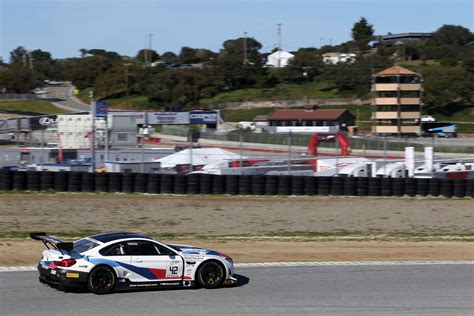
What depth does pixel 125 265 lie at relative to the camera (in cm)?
1086

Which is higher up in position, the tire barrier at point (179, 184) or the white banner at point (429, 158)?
the white banner at point (429, 158)

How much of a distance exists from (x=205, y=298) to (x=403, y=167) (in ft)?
77.0

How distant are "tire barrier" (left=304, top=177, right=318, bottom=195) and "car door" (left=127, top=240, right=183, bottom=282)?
16662mm

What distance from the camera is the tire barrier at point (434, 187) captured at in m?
28.3

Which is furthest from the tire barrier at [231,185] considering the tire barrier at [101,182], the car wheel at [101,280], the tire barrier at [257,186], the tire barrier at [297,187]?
the car wheel at [101,280]

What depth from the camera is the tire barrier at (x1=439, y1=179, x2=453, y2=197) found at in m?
28.3

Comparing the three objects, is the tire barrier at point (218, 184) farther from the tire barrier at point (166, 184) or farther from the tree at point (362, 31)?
the tree at point (362, 31)

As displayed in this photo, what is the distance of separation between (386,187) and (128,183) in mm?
9767

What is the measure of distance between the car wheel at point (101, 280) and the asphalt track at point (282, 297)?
15 centimetres

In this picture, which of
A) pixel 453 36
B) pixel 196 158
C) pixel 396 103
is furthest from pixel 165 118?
pixel 453 36

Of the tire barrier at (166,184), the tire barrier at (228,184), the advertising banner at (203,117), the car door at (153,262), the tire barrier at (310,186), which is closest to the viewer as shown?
the car door at (153,262)

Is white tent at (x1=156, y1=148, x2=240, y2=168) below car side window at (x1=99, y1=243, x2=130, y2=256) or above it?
above

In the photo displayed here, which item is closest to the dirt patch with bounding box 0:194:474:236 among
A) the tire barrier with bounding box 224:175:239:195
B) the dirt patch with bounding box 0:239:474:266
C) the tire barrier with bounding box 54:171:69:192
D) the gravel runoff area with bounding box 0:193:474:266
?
the gravel runoff area with bounding box 0:193:474:266

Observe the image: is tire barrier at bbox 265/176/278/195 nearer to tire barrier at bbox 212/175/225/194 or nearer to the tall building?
tire barrier at bbox 212/175/225/194
